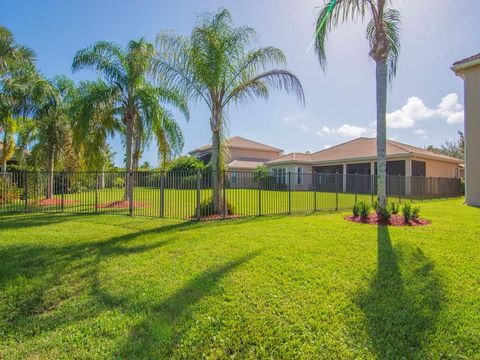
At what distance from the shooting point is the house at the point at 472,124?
50.1ft

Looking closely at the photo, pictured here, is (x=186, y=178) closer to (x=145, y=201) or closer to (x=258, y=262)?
(x=145, y=201)

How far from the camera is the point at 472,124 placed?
15.5 meters

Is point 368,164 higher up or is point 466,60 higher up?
point 466,60

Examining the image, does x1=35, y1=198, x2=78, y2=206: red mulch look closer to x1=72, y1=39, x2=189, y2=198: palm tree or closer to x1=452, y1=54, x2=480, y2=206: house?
x1=72, y1=39, x2=189, y2=198: palm tree

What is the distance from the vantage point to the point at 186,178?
10.8 m

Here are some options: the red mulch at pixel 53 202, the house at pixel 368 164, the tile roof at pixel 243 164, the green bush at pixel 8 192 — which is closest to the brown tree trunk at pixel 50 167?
the red mulch at pixel 53 202

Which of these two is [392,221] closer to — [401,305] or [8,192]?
[401,305]

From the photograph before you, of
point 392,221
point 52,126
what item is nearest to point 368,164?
point 392,221

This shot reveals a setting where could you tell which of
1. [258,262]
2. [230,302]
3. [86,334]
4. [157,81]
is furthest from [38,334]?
[157,81]

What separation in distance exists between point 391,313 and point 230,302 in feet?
6.68

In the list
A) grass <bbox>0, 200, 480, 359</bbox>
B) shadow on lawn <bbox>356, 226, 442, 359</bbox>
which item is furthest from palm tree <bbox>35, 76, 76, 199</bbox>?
shadow on lawn <bbox>356, 226, 442, 359</bbox>

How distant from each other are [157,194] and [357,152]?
20671 millimetres

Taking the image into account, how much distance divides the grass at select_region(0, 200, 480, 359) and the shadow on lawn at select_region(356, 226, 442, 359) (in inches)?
0.6

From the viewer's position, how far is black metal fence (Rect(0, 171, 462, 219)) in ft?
36.2
